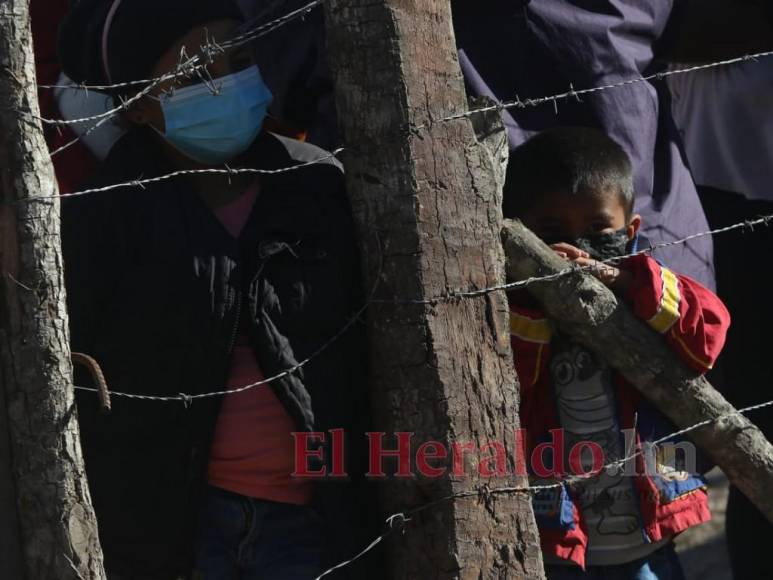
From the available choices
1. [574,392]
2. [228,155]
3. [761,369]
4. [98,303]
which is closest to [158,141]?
[228,155]

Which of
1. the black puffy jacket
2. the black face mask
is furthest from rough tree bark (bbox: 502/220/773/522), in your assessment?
the black puffy jacket

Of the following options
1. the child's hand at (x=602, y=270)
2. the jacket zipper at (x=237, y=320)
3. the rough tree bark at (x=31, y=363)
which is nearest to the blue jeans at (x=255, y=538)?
the jacket zipper at (x=237, y=320)

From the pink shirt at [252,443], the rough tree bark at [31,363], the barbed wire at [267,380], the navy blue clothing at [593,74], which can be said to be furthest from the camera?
the navy blue clothing at [593,74]

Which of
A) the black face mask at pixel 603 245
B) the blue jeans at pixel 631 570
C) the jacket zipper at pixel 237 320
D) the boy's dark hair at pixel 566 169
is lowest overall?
the blue jeans at pixel 631 570

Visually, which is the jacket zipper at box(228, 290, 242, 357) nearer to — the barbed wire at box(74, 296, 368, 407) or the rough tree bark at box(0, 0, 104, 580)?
the barbed wire at box(74, 296, 368, 407)

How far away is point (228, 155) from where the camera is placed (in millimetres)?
2498

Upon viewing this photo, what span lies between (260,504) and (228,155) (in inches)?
25.0

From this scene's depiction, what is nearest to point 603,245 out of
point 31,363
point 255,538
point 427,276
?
point 427,276

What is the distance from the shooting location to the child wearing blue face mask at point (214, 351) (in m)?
2.31

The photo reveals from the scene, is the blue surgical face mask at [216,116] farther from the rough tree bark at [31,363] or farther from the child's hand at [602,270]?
the child's hand at [602,270]

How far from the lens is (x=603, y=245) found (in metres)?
2.64

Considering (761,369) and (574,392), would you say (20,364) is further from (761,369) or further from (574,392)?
(761,369)

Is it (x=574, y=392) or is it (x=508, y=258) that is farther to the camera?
(x=574, y=392)

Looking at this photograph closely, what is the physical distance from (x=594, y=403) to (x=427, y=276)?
0.53 m
